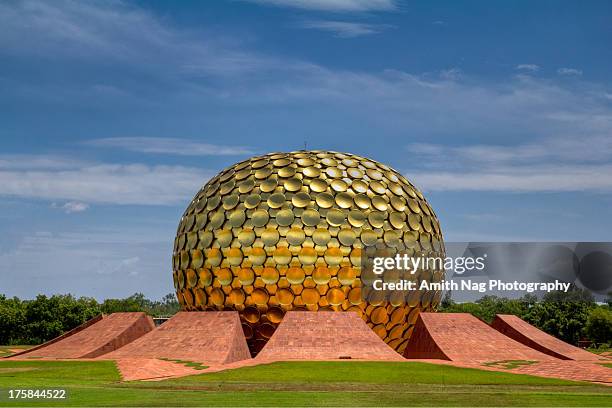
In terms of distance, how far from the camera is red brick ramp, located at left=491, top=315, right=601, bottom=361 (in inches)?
1262

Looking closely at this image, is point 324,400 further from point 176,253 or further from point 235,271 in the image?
point 176,253

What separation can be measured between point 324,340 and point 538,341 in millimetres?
11103

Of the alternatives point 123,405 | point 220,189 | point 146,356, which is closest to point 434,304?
point 220,189

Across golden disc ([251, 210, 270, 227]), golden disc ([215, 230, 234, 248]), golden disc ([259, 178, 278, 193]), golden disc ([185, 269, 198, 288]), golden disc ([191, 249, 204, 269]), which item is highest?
Result: golden disc ([259, 178, 278, 193])

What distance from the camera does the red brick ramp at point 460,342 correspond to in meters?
29.4

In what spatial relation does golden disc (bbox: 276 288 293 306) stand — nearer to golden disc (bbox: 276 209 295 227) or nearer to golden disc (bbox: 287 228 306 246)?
golden disc (bbox: 287 228 306 246)

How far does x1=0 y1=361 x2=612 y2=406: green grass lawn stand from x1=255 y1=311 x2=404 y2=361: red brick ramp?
200 cm

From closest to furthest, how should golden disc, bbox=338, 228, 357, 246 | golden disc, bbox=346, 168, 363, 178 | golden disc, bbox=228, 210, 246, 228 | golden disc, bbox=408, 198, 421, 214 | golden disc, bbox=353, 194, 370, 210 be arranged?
golden disc, bbox=338, 228, 357, 246 → golden disc, bbox=228, 210, 246, 228 → golden disc, bbox=353, 194, 370, 210 → golden disc, bbox=346, 168, 363, 178 → golden disc, bbox=408, 198, 421, 214

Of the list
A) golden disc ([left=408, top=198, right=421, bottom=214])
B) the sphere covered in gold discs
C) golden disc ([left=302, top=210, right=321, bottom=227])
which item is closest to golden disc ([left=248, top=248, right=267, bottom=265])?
the sphere covered in gold discs

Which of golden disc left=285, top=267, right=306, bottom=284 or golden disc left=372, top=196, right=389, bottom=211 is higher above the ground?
golden disc left=372, top=196, right=389, bottom=211

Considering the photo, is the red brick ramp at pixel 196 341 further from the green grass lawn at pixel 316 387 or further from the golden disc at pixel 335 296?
the golden disc at pixel 335 296

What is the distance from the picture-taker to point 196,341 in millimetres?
29766

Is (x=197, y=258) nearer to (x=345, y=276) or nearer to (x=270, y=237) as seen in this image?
(x=270, y=237)

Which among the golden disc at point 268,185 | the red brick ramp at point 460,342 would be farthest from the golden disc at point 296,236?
the red brick ramp at point 460,342
